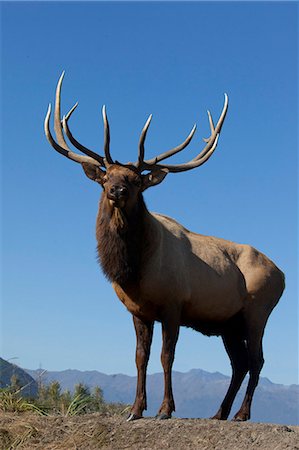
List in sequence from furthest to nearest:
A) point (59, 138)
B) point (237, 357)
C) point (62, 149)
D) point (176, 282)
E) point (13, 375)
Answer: point (13, 375), point (237, 357), point (59, 138), point (62, 149), point (176, 282)

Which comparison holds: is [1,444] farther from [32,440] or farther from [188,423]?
[188,423]

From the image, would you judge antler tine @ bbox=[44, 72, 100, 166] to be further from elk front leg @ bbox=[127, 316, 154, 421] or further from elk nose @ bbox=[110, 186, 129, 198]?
elk front leg @ bbox=[127, 316, 154, 421]

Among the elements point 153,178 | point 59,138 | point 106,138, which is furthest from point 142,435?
point 59,138

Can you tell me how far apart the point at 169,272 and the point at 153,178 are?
1.17 metres

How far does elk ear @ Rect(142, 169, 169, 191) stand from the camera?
10.3 m

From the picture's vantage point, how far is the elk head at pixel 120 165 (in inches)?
387

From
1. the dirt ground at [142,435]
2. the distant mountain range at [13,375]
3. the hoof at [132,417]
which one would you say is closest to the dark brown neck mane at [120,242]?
the hoof at [132,417]

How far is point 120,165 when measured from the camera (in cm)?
1027

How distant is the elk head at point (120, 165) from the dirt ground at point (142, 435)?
8.31 ft

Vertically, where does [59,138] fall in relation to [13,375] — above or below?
above

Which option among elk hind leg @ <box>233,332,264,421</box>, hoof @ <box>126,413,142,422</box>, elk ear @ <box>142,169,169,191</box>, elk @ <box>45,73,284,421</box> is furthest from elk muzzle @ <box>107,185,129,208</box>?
elk hind leg @ <box>233,332,264,421</box>

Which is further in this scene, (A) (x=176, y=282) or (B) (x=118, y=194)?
(A) (x=176, y=282)

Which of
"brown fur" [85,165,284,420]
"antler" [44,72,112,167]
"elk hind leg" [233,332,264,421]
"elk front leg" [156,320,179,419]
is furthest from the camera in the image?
"elk hind leg" [233,332,264,421]

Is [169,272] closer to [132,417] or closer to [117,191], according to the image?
[117,191]
